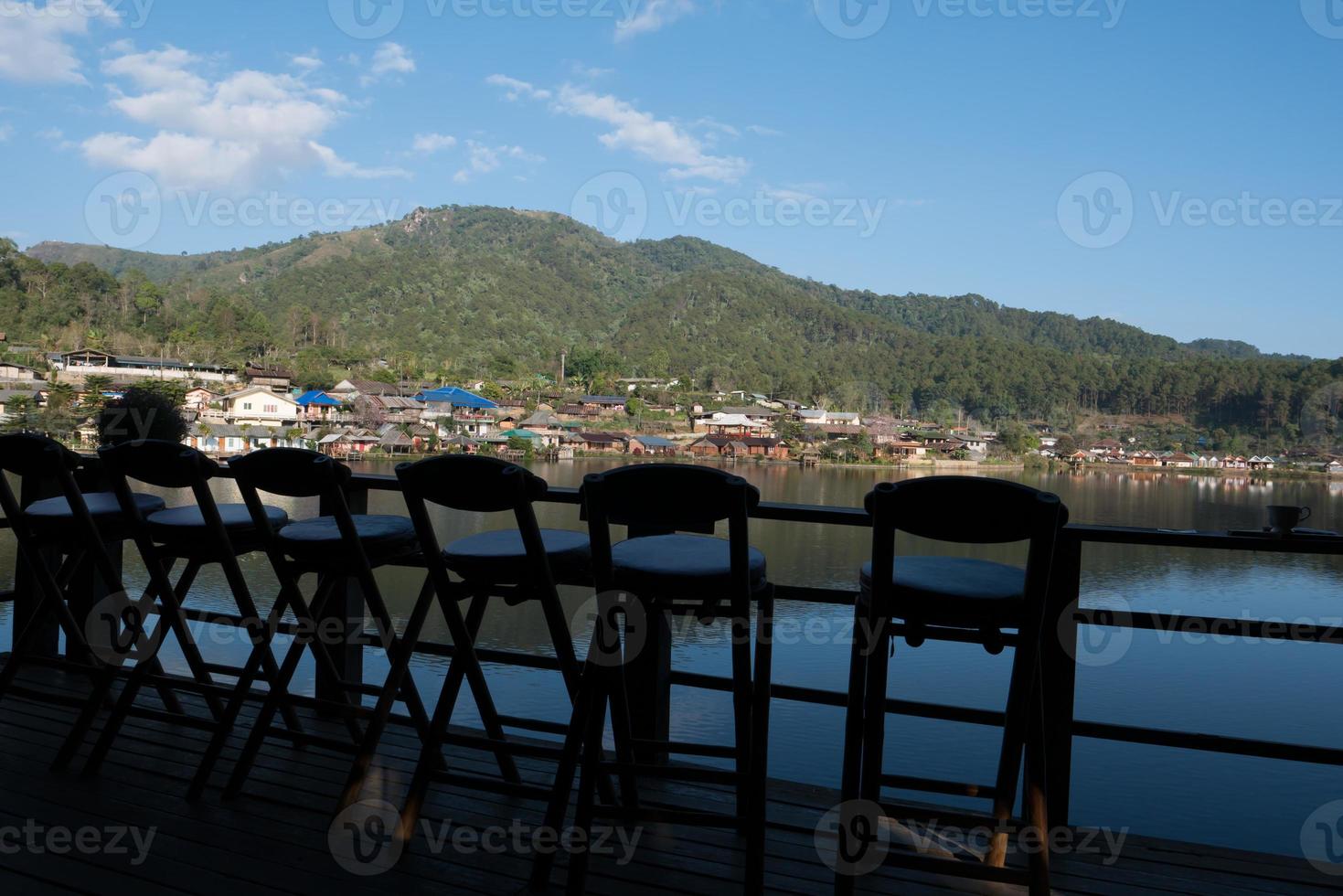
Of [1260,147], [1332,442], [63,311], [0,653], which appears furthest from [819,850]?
[1260,147]

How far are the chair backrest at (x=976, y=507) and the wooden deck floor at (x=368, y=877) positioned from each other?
955 mm

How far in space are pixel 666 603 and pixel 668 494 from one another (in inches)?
16.6

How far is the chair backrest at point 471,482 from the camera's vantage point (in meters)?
1.97

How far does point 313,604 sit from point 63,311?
32.1 m

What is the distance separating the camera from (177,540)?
278cm

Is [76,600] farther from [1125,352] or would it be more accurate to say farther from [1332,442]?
[1125,352]

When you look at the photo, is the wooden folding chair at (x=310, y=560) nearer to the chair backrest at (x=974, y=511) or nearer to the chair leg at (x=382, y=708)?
the chair leg at (x=382, y=708)

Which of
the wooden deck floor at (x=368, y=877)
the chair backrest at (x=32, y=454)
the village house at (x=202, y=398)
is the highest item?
the village house at (x=202, y=398)

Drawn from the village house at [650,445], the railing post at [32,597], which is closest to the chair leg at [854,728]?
the railing post at [32,597]

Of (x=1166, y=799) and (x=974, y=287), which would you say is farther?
(x=974, y=287)

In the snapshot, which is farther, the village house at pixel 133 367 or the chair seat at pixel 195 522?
the village house at pixel 133 367

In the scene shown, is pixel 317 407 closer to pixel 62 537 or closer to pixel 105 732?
pixel 62 537

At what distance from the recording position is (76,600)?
389 centimetres

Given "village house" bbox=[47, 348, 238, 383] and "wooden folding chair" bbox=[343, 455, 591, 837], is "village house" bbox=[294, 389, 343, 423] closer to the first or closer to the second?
"village house" bbox=[47, 348, 238, 383]
